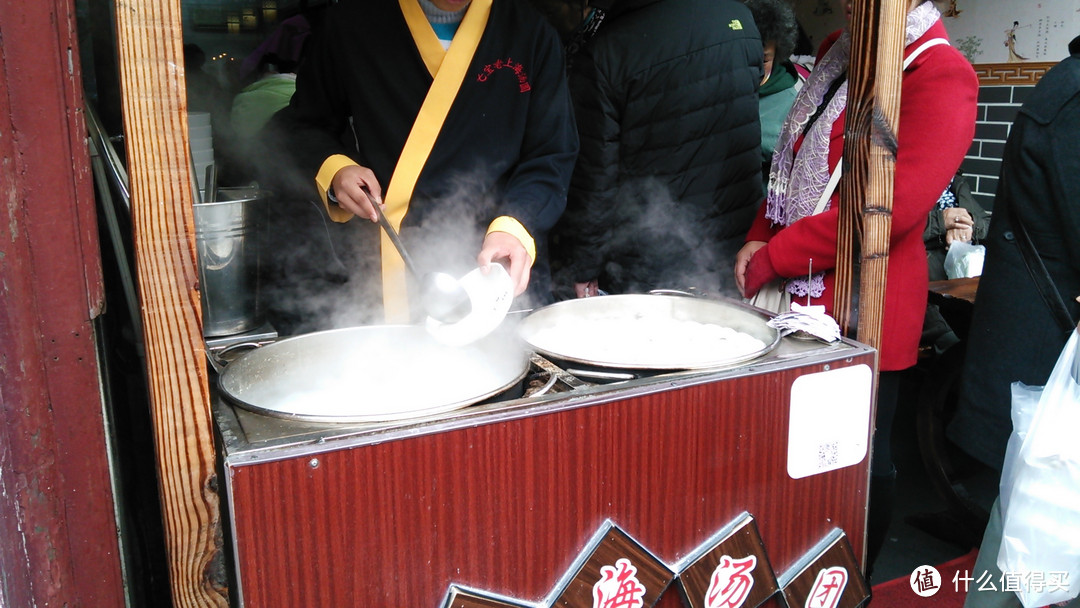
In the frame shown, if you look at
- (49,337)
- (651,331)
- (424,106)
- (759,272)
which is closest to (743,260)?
(759,272)

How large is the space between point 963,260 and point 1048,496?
6.53ft

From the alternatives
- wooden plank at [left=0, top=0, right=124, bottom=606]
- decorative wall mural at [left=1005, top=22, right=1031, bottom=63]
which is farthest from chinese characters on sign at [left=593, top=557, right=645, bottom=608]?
decorative wall mural at [left=1005, top=22, right=1031, bottom=63]

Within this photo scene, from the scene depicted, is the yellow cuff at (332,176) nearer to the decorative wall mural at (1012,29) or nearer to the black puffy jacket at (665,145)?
the black puffy jacket at (665,145)

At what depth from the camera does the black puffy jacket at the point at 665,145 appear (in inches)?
111

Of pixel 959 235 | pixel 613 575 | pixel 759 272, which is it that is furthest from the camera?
pixel 959 235

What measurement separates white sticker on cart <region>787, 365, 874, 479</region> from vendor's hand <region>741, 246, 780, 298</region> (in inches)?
23.9

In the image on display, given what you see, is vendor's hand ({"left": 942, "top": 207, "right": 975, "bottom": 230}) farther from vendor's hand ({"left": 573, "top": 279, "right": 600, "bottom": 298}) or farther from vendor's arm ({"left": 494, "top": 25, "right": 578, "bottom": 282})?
vendor's arm ({"left": 494, "top": 25, "right": 578, "bottom": 282})

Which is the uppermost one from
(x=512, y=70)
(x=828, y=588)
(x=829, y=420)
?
(x=512, y=70)

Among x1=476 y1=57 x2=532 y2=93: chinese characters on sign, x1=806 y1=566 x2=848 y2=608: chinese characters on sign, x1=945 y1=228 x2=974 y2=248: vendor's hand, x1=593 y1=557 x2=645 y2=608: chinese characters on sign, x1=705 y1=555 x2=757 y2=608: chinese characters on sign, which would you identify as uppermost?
x1=476 y1=57 x2=532 y2=93: chinese characters on sign

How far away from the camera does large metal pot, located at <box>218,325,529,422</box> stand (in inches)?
61.9

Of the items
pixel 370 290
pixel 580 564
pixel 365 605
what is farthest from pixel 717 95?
pixel 365 605

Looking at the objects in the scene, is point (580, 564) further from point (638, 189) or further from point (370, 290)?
point (638, 189)

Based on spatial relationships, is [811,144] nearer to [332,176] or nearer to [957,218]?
[332,176]
